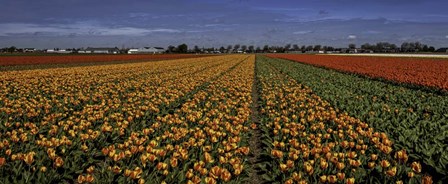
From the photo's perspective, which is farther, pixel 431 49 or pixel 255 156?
pixel 431 49

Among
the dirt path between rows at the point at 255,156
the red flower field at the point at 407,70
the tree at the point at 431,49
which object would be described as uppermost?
the red flower field at the point at 407,70

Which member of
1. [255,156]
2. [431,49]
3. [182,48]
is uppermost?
[255,156]

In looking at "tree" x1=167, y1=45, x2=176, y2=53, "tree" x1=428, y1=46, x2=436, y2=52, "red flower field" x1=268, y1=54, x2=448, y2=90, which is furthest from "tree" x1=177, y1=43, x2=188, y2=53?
"red flower field" x1=268, y1=54, x2=448, y2=90

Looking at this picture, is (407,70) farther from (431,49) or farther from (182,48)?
(431,49)

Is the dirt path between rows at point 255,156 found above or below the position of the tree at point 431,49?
above

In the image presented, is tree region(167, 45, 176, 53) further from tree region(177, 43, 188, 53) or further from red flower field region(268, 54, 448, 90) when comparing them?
red flower field region(268, 54, 448, 90)

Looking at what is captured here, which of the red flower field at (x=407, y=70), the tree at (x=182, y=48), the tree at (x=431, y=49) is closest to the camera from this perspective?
the red flower field at (x=407, y=70)

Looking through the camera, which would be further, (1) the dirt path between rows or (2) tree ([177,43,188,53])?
(2) tree ([177,43,188,53])

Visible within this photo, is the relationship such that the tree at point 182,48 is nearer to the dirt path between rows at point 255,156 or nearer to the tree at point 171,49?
the tree at point 171,49

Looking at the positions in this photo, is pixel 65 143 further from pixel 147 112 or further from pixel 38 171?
pixel 147 112

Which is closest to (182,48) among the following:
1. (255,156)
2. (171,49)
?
(171,49)

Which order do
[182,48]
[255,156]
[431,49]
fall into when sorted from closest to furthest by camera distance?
[255,156] < [431,49] < [182,48]

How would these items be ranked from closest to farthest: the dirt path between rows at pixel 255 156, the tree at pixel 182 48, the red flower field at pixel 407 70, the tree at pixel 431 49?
the dirt path between rows at pixel 255 156 → the red flower field at pixel 407 70 → the tree at pixel 431 49 → the tree at pixel 182 48

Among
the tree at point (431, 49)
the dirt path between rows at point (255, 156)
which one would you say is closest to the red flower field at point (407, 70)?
the dirt path between rows at point (255, 156)
